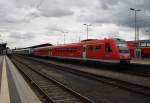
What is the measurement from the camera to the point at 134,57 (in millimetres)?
55156

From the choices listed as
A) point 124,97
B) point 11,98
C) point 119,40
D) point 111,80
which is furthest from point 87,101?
point 119,40

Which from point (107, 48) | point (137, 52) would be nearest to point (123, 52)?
point (107, 48)

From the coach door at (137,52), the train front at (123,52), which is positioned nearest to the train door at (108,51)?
the train front at (123,52)

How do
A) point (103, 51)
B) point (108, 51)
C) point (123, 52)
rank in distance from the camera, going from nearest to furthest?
point (123, 52) → point (108, 51) → point (103, 51)

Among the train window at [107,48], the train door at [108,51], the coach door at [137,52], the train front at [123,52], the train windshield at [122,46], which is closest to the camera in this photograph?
the train front at [123,52]

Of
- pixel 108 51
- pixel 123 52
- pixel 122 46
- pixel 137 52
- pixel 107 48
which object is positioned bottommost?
pixel 137 52

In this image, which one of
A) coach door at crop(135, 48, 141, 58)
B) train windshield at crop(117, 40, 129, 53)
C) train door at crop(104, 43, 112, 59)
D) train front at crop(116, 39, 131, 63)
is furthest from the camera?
coach door at crop(135, 48, 141, 58)

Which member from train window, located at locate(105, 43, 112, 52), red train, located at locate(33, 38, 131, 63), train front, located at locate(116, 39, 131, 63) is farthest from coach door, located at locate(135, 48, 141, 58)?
train window, located at locate(105, 43, 112, 52)

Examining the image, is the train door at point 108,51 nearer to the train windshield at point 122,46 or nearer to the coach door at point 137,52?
the train windshield at point 122,46

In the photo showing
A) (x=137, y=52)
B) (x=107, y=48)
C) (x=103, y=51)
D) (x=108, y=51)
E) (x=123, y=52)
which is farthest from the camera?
(x=137, y=52)

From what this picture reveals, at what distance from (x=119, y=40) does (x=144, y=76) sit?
749 cm

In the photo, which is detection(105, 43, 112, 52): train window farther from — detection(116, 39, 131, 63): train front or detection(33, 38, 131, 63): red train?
detection(116, 39, 131, 63): train front

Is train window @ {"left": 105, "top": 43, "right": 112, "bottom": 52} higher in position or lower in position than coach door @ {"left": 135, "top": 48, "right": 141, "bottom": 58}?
higher

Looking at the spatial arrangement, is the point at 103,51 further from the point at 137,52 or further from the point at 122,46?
the point at 137,52
